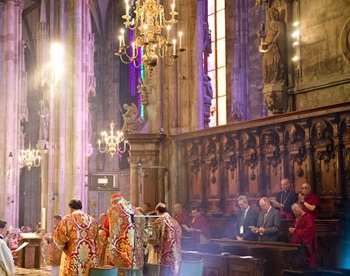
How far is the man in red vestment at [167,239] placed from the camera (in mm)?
10680

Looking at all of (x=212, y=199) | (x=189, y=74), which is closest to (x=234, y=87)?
(x=189, y=74)

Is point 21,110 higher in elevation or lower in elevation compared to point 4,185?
higher

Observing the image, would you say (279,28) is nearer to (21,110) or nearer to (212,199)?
(212,199)

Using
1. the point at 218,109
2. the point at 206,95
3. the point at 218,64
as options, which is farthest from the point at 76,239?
the point at 218,64

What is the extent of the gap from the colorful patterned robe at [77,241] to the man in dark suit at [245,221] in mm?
3005

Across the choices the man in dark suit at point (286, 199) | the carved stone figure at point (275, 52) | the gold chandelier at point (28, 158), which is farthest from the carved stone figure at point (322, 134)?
the gold chandelier at point (28, 158)

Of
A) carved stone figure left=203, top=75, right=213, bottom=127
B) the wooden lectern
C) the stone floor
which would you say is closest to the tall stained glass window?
carved stone figure left=203, top=75, right=213, bottom=127

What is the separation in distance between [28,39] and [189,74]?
27783 millimetres

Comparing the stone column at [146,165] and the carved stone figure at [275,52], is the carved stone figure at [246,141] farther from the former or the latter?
the stone column at [146,165]

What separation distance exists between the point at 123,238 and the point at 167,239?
689mm

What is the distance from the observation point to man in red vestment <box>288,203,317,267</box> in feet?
35.6

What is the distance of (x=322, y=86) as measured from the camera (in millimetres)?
13266

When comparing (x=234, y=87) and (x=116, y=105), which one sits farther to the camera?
(x=116, y=105)

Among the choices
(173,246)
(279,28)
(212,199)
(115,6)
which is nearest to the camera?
(173,246)
